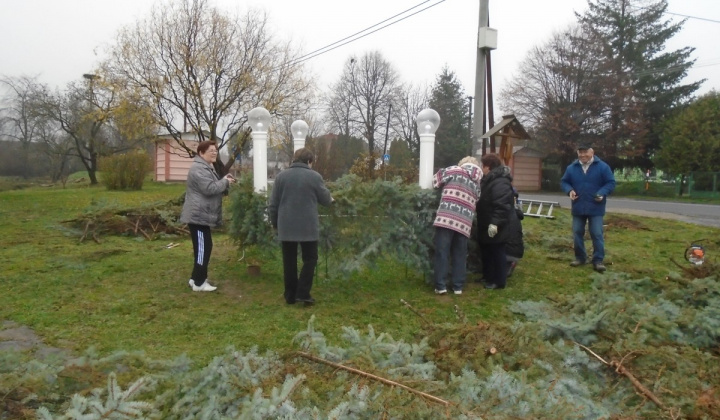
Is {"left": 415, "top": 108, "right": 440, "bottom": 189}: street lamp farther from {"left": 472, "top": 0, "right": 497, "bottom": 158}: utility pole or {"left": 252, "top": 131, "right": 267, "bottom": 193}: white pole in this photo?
{"left": 472, "top": 0, "right": 497, "bottom": 158}: utility pole

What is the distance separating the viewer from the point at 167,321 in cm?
480

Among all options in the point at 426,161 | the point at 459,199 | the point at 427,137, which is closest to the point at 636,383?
the point at 459,199

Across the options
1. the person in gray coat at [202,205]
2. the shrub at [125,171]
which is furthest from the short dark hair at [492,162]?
the shrub at [125,171]

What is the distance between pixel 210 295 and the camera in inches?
223

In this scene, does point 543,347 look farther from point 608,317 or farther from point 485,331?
point 608,317

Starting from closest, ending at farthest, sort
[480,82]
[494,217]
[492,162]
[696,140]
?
[494,217] < [492,162] < [480,82] < [696,140]

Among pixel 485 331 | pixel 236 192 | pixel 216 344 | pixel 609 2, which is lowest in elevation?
pixel 216 344

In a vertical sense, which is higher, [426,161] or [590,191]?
[426,161]

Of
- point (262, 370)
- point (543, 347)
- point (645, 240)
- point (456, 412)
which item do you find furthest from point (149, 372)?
point (645, 240)

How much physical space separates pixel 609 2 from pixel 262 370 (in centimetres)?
4030

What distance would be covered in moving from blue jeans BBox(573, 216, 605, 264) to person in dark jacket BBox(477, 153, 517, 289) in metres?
1.37

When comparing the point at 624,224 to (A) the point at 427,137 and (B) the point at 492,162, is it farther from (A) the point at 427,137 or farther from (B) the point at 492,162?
(A) the point at 427,137

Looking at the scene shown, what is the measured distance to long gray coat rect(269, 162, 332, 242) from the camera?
16.7 feet

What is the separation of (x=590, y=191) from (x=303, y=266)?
13.1 ft
